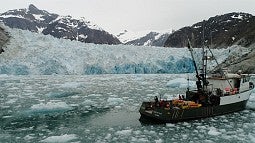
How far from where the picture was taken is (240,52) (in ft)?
191

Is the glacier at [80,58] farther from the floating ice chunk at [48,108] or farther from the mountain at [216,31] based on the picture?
the mountain at [216,31]

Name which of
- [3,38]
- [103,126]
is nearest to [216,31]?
[3,38]

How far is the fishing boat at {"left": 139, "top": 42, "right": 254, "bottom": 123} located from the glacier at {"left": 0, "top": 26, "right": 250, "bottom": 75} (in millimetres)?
33454

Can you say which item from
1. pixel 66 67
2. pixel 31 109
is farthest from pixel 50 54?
pixel 31 109

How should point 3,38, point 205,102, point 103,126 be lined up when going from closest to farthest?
point 103,126
point 205,102
point 3,38

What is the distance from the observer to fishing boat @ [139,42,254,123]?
16234mm

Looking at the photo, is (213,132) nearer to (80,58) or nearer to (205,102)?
(205,102)

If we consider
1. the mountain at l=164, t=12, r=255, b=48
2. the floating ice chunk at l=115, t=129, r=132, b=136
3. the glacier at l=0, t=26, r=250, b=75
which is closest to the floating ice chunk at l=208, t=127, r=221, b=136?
the floating ice chunk at l=115, t=129, r=132, b=136

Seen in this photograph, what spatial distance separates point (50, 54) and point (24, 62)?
12.7 feet

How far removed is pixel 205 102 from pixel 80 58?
36655mm

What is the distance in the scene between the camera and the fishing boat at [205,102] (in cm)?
1623

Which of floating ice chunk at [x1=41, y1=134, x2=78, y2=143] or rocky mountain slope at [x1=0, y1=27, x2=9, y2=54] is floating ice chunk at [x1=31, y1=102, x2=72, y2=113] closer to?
floating ice chunk at [x1=41, y1=134, x2=78, y2=143]

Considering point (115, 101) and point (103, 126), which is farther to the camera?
point (115, 101)

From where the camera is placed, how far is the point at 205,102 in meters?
18.1
